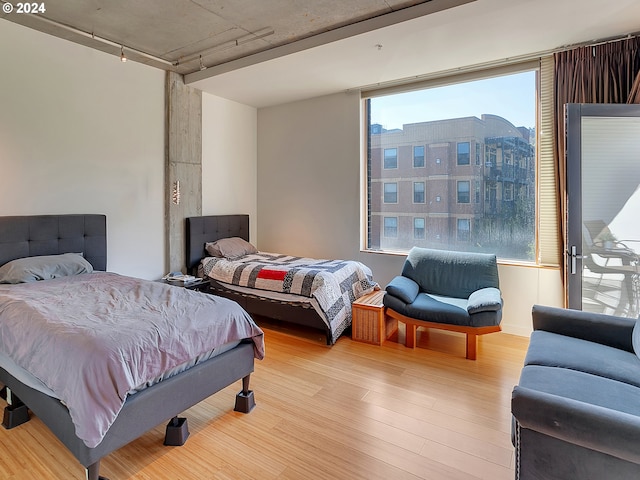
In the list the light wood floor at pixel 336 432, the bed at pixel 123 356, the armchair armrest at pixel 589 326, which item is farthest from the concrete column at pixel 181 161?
the armchair armrest at pixel 589 326

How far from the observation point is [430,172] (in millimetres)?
4332

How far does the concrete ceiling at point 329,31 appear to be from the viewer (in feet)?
9.18

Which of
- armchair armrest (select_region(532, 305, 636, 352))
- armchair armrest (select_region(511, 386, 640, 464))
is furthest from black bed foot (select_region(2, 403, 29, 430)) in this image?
armchair armrest (select_region(532, 305, 636, 352))

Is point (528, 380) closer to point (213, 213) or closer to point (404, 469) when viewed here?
point (404, 469)

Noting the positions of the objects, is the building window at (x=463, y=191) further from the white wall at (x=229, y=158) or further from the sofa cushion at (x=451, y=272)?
the white wall at (x=229, y=158)

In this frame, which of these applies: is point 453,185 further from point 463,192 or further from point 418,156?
point 418,156

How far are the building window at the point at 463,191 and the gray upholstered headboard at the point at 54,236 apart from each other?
397 cm

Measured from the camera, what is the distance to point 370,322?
3.52 m

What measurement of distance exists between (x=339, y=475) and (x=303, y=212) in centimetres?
376

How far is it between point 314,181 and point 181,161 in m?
1.79

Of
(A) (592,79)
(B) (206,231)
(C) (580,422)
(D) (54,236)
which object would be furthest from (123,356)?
(A) (592,79)

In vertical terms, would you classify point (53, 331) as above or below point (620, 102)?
below

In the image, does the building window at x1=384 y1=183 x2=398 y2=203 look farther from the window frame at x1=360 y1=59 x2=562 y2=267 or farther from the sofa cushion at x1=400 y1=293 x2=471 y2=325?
the sofa cushion at x1=400 y1=293 x2=471 y2=325

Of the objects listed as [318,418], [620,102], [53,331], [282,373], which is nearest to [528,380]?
[318,418]
